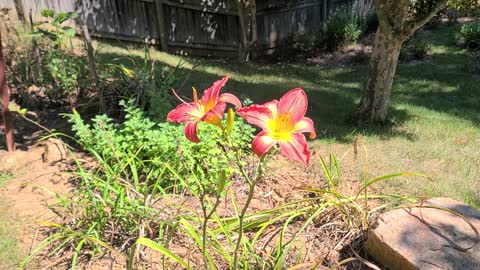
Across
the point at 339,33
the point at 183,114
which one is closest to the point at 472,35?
the point at 339,33

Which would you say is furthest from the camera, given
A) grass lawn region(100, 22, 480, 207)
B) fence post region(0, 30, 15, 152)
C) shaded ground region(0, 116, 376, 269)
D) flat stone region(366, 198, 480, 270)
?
grass lawn region(100, 22, 480, 207)

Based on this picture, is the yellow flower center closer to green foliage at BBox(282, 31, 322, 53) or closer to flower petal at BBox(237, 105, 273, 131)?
flower petal at BBox(237, 105, 273, 131)

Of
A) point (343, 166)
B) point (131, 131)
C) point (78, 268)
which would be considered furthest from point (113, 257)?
point (343, 166)

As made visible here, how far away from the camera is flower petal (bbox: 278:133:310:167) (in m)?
1.50

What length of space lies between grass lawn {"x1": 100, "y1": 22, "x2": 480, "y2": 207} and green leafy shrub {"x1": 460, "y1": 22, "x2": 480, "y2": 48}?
0.92 feet

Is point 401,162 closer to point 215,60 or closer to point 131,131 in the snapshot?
point 131,131

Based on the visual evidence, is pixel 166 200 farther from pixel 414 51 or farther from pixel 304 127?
pixel 414 51

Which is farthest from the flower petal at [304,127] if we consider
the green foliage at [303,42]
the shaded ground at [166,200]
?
the green foliage at [303,42]

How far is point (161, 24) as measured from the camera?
34.8 ft

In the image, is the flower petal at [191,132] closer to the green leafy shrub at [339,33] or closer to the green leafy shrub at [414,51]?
the green leafy shrub at [414,51]

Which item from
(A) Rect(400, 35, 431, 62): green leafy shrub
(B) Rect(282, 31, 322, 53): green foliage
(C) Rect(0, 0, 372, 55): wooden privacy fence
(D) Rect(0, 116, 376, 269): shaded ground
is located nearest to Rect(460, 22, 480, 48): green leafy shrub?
(A) Rect(400, 35, 431, 62): green leafy shrub

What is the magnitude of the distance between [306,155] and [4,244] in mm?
2674

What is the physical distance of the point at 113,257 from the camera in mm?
2949

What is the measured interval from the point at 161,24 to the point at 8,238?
8.16 metres
